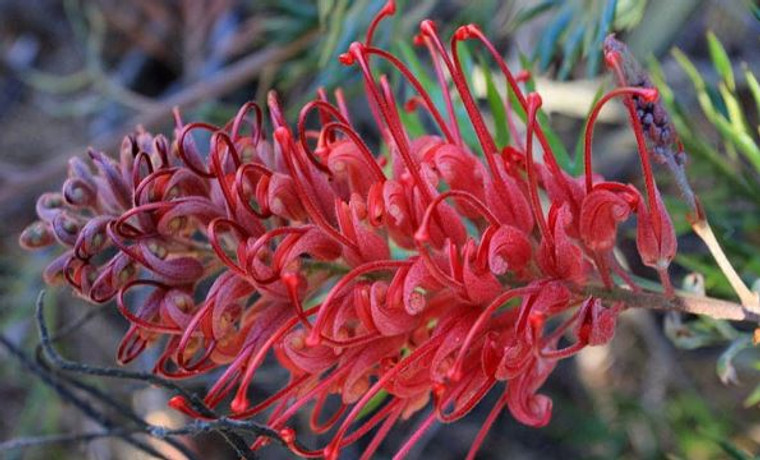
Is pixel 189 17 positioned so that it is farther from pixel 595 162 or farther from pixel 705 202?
pixel 705 202

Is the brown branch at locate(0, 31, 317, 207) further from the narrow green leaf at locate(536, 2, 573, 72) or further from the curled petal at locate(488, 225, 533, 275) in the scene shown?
the curled petal at locate(488, 225, 533, 275)

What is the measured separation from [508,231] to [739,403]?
49.6 inches

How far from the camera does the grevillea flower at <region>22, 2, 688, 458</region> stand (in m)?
0.80

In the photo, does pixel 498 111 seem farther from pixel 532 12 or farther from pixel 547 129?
pixel 532 12

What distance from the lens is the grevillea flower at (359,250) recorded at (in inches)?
31.6

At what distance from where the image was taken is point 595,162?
5.91 ft

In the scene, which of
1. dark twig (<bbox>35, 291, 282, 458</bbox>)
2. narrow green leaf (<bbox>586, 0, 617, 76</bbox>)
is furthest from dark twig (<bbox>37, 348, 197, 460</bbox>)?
narrow green leaf (<bbox>586, 0, 617, 76</bbox>)

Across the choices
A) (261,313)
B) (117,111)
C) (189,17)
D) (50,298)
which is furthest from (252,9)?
(261,313)

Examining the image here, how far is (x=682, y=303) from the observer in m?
0.84

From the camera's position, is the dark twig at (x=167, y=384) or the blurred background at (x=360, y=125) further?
the blurred background at (x=360, y=125)

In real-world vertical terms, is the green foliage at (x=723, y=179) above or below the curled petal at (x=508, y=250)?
below

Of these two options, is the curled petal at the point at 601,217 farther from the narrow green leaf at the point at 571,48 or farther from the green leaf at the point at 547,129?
the narrow green leaf at the point at 571,48

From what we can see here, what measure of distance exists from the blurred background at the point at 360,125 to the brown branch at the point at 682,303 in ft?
1.07

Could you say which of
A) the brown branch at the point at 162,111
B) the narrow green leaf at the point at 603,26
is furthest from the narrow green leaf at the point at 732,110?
the brown branch at the point at 162,111
